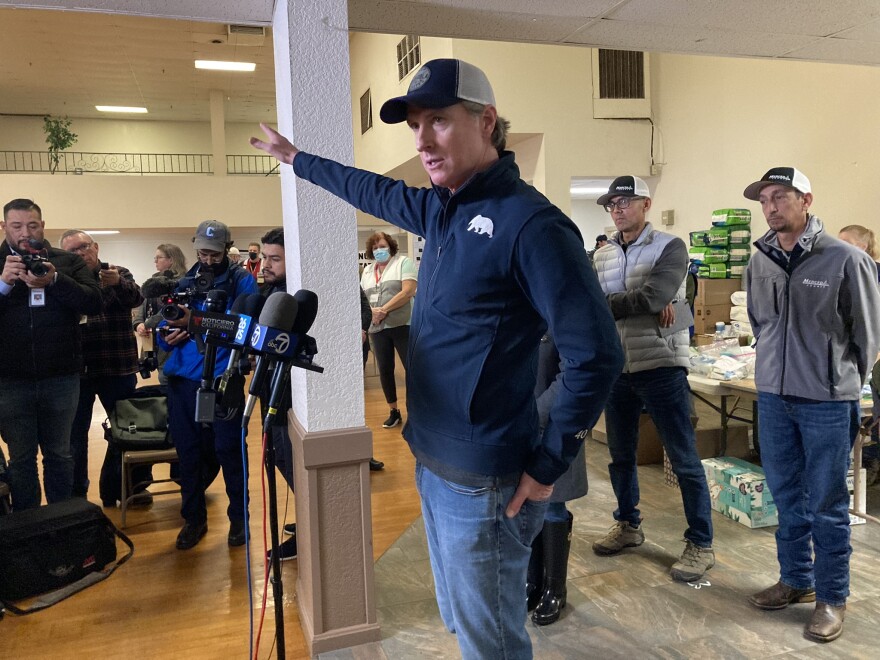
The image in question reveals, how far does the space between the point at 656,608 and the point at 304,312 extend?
6.25ft

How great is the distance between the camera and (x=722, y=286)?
21.2ft

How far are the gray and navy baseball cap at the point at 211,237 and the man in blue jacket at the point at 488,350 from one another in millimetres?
1868

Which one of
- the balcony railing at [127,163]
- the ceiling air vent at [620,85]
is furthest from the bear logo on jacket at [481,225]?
the balcony railing at [127,163]

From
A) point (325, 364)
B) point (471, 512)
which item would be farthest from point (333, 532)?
point (471, 512)

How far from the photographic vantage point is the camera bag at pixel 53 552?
8.93ft

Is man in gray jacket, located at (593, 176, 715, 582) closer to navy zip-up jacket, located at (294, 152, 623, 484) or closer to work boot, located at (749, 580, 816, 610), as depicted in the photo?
work boot, located at (749, 580, 816, 610)

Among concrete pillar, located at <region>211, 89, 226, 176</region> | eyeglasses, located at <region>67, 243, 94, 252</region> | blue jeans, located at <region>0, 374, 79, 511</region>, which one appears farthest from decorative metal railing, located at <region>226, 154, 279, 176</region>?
blue jeans, located at <region>0, 374, 79, 511</region>

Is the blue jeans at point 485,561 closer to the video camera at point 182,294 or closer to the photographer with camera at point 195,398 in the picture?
the video camera at point 182,294

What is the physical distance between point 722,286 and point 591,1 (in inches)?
179

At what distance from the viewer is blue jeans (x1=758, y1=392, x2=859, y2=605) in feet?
7.51

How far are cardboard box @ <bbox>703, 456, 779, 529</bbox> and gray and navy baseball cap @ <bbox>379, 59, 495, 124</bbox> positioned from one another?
268 centimetres

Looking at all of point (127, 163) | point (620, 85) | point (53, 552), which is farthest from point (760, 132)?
point (127, 163)

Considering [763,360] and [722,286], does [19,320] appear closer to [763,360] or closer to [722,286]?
[763,360]

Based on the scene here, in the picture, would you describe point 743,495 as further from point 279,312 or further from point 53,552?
point 53,552
